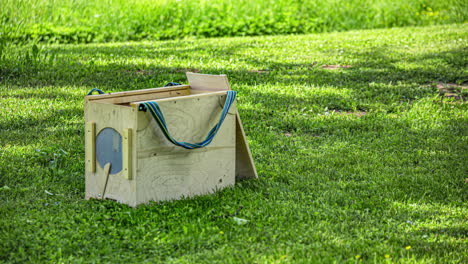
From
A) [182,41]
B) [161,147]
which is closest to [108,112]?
[161,147]

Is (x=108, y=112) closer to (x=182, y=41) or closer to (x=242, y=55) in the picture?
(x=242, y=55)

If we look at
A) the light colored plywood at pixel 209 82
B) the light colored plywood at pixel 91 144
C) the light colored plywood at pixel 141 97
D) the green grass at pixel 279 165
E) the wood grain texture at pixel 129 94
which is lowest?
the green grass at pixel 279 165

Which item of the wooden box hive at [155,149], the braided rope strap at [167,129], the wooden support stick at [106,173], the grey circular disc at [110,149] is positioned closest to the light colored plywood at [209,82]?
the wooden box hive at [155,149]

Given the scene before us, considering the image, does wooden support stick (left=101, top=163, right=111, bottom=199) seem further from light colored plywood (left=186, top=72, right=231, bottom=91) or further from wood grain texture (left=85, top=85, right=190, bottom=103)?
light colored plywood (left=186, top=72, right=231, bottom=91)

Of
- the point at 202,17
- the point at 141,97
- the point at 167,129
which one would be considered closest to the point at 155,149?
the point at 167,129

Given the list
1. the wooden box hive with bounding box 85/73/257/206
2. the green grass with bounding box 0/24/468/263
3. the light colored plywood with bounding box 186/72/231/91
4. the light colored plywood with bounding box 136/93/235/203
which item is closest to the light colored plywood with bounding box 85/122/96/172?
the wooden box hive with bounding box 85/73/257/206

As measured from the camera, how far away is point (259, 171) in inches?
177

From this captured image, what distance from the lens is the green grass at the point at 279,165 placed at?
10.5ft

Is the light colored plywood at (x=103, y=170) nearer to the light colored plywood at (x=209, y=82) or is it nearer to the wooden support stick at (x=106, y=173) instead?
the wooden support stick at (x=106, y=173)

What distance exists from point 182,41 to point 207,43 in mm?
548

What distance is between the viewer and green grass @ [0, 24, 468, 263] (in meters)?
3.20

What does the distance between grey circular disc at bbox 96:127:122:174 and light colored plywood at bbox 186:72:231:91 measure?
0.84 m

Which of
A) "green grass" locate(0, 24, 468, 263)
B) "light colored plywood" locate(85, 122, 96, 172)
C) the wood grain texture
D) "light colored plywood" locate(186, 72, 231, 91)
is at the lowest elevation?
"green grass" locate(0, 24, 468, 263)

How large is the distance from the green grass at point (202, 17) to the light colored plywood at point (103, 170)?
605 centimetres
